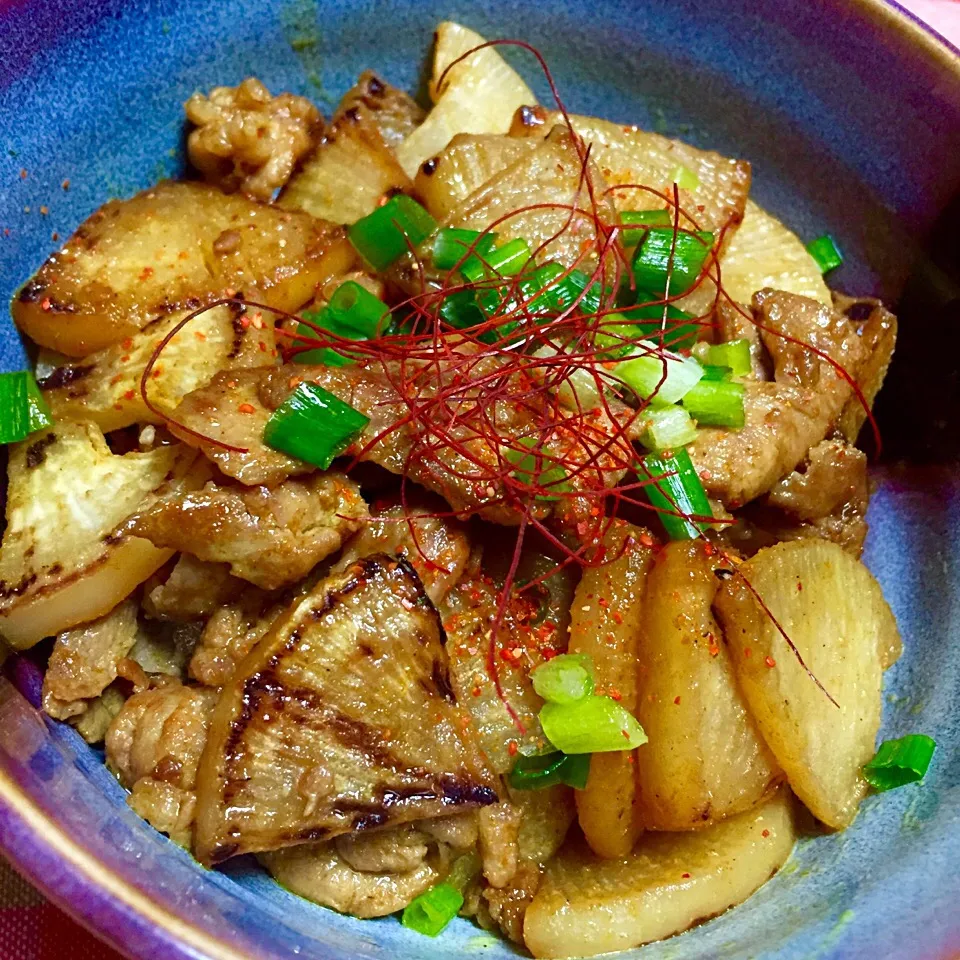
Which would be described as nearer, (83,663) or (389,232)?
(83,663)

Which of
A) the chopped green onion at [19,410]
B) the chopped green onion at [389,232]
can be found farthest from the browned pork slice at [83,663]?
the chopped green onion at [389,232]

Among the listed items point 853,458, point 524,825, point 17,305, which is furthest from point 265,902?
point 853,458

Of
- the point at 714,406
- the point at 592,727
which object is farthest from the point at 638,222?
the point at 592,727

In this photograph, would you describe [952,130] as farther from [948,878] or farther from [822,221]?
[948,878]

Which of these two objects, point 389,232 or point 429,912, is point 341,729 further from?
point 389,232

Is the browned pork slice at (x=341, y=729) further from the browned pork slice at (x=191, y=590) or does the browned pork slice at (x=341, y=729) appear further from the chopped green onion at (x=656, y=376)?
the chopped green onion at (x=656, y=376)

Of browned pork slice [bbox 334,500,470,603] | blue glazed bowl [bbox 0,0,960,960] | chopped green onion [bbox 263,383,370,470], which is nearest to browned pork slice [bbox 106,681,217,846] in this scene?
blue glazed bowl [bbox 0,0,960,960]

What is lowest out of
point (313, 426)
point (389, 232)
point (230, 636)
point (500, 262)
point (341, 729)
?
point (230, 636)

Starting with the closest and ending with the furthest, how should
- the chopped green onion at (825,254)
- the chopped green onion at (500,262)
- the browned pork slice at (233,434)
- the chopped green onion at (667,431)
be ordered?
the browned pork slice at (233,434), the chopped green onion at (667,431), the chopped green onion at (500,262), the chopped green onion at (825,254)
